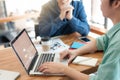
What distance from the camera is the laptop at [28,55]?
1.22 m

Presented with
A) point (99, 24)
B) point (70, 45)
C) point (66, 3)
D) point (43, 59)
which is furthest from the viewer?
point (99, 24)

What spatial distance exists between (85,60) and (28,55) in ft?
1.32

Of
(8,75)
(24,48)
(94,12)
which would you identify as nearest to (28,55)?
(24,48)

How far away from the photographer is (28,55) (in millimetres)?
1342

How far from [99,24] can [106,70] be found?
5.78 ft

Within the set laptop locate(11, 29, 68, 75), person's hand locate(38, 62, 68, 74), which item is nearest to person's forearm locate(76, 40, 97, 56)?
laptop locate(11, 29, 68, 75)

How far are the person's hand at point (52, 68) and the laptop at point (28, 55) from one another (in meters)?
0.04

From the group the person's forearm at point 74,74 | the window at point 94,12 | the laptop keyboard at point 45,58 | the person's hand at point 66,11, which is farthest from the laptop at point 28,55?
the window at point 94,12

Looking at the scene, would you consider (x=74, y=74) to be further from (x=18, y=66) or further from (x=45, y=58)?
(x=18, y=66)

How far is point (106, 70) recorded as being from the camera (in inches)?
36.9

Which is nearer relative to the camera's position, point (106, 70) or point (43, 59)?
point (106, 70)

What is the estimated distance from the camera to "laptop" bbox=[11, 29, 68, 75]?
1.22 m

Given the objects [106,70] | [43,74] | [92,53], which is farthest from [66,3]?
[106,70]

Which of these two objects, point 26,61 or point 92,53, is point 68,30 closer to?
point 92,53
